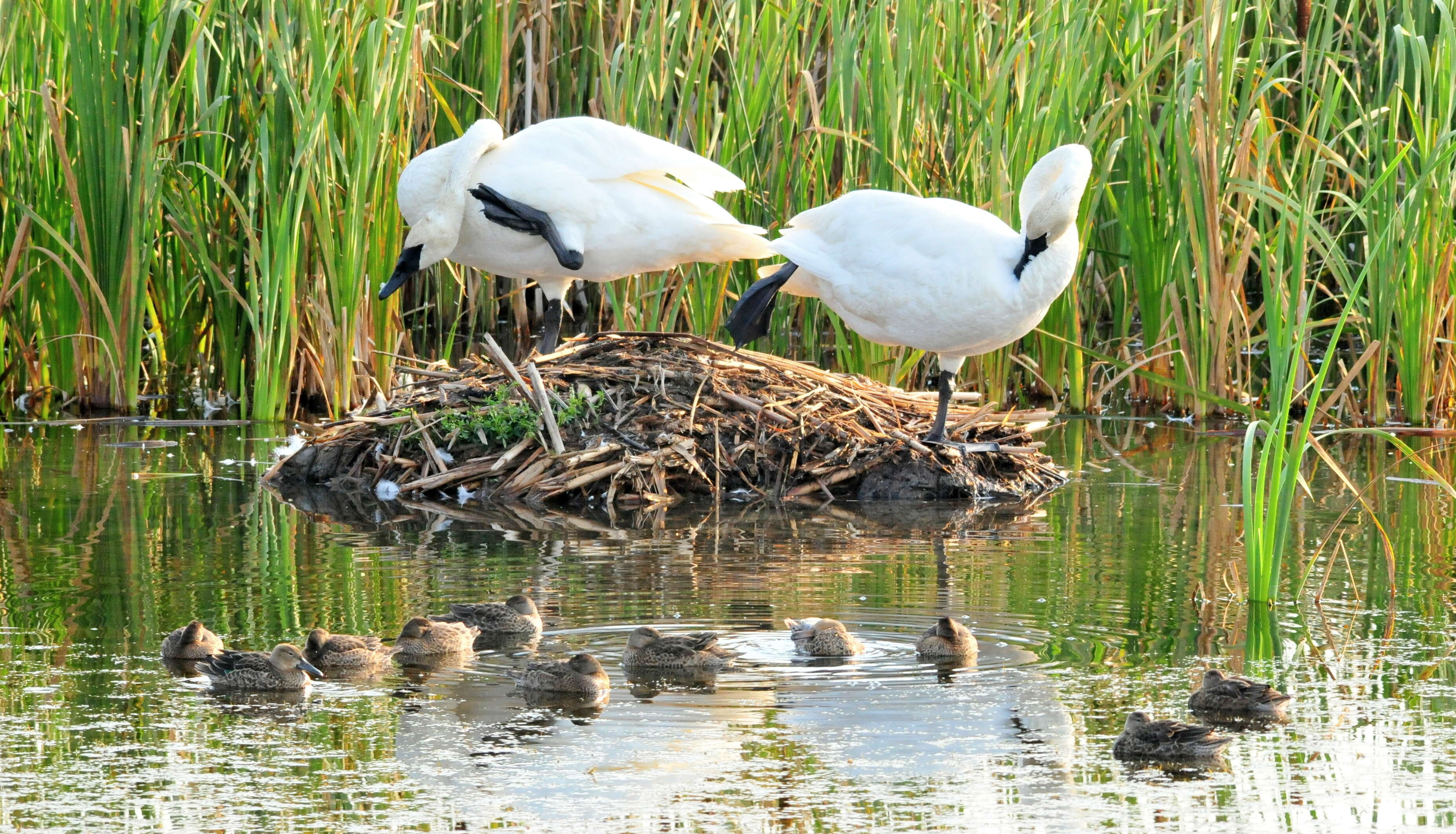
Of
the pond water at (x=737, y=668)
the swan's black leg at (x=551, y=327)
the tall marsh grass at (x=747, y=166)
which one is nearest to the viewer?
the pond water at (x=737, y=668)

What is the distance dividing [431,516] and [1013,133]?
412cm

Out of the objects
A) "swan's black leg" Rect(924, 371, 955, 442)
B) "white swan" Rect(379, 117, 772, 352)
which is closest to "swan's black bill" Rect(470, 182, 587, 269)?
"white swan" Rect(379, 117, 772, 352)

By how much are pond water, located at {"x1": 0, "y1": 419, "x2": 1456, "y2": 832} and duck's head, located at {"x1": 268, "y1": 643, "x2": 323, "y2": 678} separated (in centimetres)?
11

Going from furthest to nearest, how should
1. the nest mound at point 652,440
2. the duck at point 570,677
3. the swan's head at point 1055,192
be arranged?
the nest mound at point 652,440 < the swan's head at point 1055,192 < the duck at point 570,677

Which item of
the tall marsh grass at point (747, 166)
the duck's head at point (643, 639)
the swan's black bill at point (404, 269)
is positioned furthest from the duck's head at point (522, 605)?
the tall marsh grass at point (747, 166)

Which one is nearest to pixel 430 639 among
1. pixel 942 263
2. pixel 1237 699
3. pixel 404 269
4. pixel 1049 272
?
pixel 1237 699

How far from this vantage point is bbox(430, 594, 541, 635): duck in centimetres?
618

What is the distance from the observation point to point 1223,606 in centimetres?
666

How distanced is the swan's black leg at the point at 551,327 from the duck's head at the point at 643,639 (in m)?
4.18

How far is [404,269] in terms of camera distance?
9906mm

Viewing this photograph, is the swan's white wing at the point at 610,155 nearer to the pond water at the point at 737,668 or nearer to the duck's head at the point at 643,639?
the pond water at the point at 737,668

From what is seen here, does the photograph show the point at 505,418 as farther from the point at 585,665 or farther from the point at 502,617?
the point at 585,665

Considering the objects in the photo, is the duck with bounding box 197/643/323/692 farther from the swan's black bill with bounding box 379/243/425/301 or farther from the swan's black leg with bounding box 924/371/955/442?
the swan's black leg with bounding box 924/371/955/442

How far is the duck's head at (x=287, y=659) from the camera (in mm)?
5504
